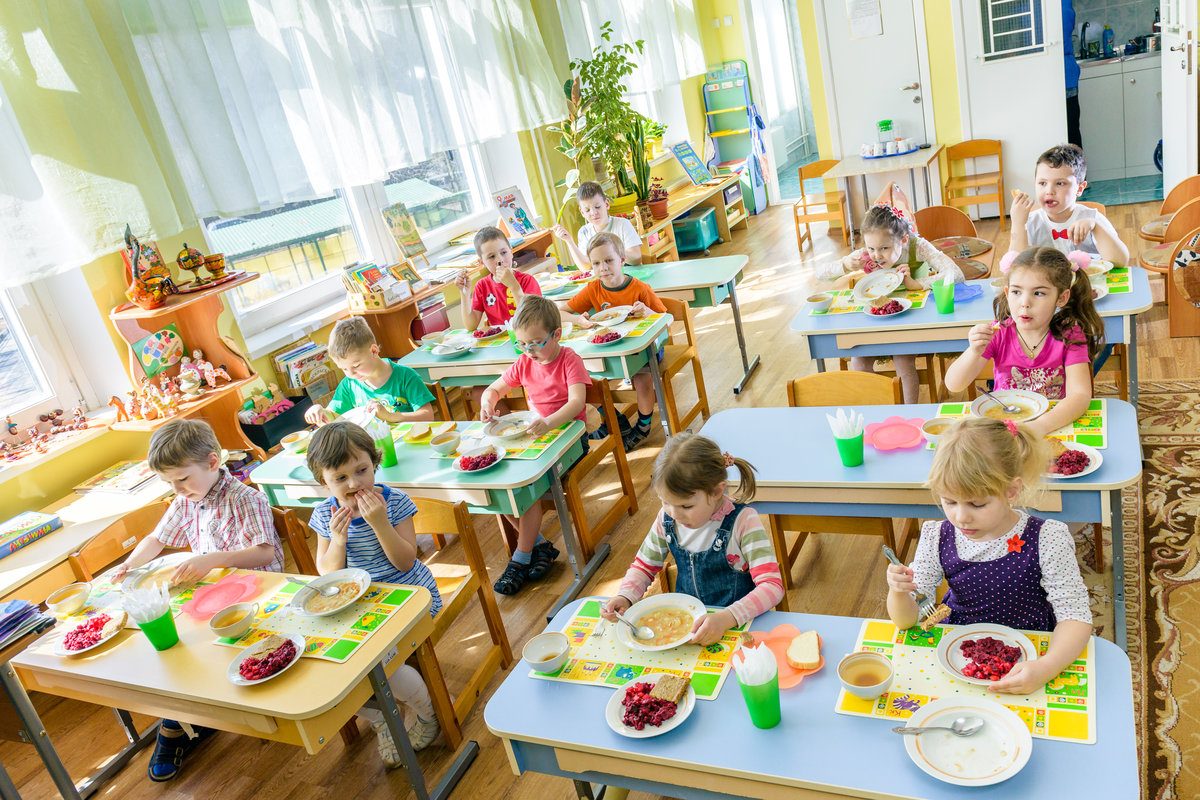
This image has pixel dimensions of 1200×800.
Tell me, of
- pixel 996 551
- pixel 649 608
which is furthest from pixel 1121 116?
pixel 649 608

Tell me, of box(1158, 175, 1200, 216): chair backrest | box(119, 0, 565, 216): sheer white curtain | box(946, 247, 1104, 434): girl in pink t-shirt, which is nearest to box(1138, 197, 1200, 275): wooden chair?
box(1158, 175, 1200, 216): chair backrest

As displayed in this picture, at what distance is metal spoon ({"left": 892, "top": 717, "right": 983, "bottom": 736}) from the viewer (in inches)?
54.0

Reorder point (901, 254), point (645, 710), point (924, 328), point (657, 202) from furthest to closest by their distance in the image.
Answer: point (657, 202)
point (901, 254)
point (924, 328)
point (645, 710)

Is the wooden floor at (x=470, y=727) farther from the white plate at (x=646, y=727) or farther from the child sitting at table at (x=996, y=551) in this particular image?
the child sitting at table at (x=996, y=551)

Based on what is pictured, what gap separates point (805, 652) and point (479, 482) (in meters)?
1.41

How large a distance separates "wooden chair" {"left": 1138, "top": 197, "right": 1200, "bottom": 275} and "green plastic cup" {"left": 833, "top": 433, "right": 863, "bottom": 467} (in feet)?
8.78

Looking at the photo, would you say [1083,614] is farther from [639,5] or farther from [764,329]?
[639,5]

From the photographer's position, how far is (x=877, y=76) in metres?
7.05

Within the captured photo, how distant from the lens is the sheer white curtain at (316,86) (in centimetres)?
384

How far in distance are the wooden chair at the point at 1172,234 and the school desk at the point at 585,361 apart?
234 cm

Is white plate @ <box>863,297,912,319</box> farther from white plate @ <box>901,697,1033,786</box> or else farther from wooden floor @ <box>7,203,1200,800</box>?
white plate @ <box>901,697,1033,786</box>

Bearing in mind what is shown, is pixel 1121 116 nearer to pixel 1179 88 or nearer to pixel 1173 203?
pixel 1179 88

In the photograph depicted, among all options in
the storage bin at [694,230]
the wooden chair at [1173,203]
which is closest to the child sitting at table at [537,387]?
the wooden chair at [1173,203]

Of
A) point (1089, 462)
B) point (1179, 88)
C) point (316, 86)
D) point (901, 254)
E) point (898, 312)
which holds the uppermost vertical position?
point (316, 86)
